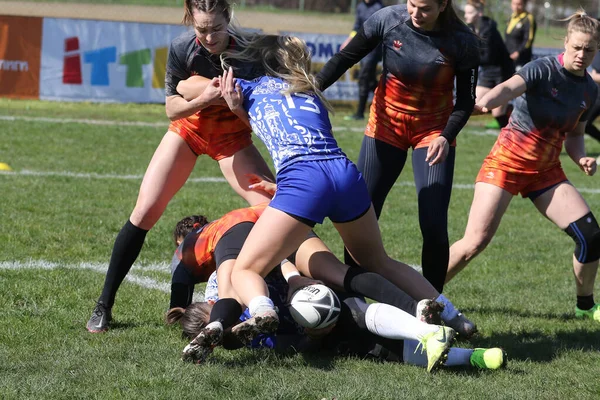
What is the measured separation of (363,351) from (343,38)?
43.9 ft

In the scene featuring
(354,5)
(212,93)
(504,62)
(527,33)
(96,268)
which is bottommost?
(354,5)

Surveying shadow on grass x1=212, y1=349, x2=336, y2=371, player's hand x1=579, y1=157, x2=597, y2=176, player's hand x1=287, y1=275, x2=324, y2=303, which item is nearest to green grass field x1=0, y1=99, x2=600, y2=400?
shadow on grass x1=212, y1=349, x2=336, y2=371

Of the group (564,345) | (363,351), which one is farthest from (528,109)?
(363,351)

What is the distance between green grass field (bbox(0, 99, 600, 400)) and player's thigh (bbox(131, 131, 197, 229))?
67cm

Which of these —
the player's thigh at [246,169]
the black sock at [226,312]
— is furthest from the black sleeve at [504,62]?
the black sock at [226,312]

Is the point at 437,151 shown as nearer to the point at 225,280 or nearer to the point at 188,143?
the point at 225,280

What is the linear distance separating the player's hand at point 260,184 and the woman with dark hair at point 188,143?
0.04 meters

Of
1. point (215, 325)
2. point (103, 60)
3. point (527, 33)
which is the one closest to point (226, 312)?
point (215, 325)

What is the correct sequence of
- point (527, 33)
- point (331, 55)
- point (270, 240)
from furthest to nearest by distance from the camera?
1. point (331, 55)
2. point (527, 33)
3. point (270, 240)

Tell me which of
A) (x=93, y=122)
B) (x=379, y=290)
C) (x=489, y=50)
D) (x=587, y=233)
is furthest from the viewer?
(x=93, y=122)

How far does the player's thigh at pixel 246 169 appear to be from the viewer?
5.55m

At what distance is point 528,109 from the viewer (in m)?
6.05

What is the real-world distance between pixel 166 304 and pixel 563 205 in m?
2.69

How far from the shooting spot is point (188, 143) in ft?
18.0
